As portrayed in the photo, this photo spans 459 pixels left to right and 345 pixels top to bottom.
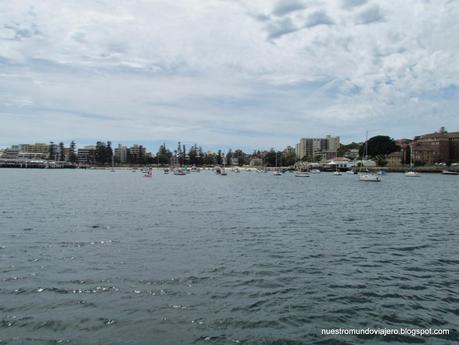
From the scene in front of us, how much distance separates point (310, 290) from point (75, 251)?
1470cm

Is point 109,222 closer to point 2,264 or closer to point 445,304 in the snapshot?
point 2,264

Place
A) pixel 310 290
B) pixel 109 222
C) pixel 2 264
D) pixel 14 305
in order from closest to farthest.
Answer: pixel 14 305, pixel 310 290, pixel 2 264, pixel 109 222

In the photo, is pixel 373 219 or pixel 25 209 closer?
pixel 373 219

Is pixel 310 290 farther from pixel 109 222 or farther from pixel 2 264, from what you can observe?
pixel 109 222

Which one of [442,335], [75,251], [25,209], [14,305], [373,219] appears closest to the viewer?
[442,335]

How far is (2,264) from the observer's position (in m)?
21.7

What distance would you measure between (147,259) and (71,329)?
9486 millimetres

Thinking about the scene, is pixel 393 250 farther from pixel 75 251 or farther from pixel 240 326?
pixel 75 251

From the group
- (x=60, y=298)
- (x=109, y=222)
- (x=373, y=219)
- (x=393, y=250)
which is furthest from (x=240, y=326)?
(x=373, y=219)

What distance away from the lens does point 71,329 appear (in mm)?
13570

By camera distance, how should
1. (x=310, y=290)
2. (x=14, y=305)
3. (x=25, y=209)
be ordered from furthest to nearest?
(x=25, y=209) < (x=310, y=290) < (x=14, y=305)

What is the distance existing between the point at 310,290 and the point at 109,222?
2494 cm

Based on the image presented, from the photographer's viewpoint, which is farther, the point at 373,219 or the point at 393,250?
the point at 373,219

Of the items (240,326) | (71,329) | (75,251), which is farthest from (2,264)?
(240,326)
